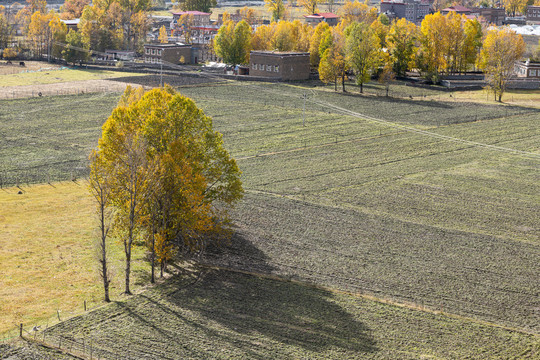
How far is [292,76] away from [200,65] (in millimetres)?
25014

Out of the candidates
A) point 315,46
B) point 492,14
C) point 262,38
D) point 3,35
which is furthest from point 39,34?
point 492,14

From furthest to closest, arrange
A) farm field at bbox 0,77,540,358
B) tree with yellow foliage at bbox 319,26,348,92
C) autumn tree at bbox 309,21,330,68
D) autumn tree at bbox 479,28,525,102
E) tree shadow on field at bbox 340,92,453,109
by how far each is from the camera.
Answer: autumn tree at bbox 309,21,330,68 < tree with yellow foliage at bbox 319,26,348,92 < autumn tree at bbox 479,28,525,102 < tree shadow on field at bbox 340,92,453,109 < farm field at bbox 0,77,540,358

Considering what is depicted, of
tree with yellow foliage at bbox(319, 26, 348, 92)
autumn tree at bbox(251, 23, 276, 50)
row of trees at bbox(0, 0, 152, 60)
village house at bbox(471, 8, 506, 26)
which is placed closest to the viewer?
tree with yellow foliage at bbox(319, 26, 348, 92)

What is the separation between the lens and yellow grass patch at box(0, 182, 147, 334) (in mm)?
33000

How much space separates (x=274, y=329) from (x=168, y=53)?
100951mm

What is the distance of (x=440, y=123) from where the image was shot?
78.2 metres

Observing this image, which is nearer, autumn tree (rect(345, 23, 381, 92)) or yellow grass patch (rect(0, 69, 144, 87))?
autumn tree (rect(345, 23, 381, 92))

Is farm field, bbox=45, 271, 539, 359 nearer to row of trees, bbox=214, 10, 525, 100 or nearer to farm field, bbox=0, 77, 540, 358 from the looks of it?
farm field, bbox=0, 77, 540, 358

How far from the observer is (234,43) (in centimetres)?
11919

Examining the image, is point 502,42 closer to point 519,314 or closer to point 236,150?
point 236,150

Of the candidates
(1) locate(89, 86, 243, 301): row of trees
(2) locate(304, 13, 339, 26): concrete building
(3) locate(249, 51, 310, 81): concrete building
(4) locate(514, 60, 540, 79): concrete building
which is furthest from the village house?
(1) locate(89, 86, 243, 301): row of trees

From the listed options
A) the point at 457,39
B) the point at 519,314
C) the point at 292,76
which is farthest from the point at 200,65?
the point at 519,314

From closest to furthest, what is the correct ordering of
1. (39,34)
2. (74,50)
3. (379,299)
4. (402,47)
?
(379,299) → (402,47) → (74,50) → (39,34)

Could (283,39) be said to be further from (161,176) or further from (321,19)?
(161,176)
